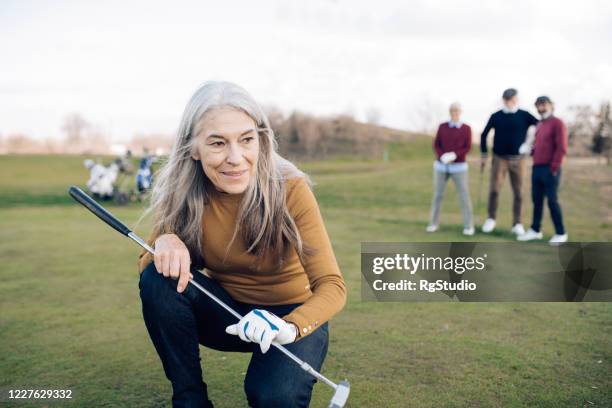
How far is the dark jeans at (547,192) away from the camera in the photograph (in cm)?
920

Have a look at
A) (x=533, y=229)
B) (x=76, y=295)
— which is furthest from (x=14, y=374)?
(x=533, y=229)

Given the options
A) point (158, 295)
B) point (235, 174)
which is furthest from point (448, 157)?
point (158, 295)

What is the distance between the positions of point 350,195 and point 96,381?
53.0 ft

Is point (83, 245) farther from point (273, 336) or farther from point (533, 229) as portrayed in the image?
point (273, 336)

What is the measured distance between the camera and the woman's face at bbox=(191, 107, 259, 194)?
285 centimetres

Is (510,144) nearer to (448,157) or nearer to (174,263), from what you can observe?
(448,157)

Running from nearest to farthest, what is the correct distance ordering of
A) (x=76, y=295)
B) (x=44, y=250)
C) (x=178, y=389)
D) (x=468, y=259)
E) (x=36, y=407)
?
1. (x=178, y=389)
2. (x=36, y=407)
3. (x=76, y=295)
4. (x=468, y=259)
5. (x=44, y=250)

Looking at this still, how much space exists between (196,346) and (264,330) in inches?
28.2

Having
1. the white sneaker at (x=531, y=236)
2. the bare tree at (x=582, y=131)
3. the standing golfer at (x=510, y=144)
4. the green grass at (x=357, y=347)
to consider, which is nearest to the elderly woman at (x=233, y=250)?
the green grass at (x=357, y=347)

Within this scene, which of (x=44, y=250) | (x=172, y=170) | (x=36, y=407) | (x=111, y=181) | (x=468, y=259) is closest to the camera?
(x=172, y=170)

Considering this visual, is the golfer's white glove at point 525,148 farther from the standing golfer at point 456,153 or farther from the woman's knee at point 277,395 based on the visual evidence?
the woman's knee at point 277,395

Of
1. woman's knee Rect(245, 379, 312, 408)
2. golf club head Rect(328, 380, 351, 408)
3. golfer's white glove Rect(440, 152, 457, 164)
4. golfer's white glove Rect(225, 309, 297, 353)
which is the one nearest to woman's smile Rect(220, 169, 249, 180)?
golfer's white glove Rect(225, 309, 297, 353)

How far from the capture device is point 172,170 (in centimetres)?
311

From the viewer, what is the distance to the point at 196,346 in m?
3.01
